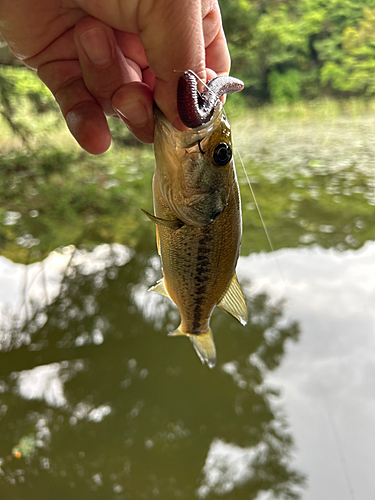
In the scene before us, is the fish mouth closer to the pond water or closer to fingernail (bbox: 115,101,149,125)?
fingernail (bbox: 115,101,149,125)

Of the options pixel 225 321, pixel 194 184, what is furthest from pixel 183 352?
pixel 194 184

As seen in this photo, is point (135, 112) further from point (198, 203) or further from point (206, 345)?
point (206, 345)

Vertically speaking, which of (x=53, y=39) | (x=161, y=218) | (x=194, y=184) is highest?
(x=53, y=39)

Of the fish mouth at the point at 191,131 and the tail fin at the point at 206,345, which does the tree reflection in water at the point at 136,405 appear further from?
the fish mouth at the point at 191,131

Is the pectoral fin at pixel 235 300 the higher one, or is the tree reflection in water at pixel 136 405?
the pectoral fin at pixel 235 300

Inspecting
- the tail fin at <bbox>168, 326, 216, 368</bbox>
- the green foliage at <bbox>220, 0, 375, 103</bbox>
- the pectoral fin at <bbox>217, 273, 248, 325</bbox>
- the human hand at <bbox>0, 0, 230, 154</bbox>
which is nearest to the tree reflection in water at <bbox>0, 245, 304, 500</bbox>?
the tail fin at <bbox>168, 326, 216, 368</bbox>

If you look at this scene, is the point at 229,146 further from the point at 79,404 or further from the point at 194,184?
the point at 79,404

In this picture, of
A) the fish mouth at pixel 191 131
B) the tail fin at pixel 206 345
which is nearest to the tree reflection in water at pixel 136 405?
the tail fin at pixel 206 345
